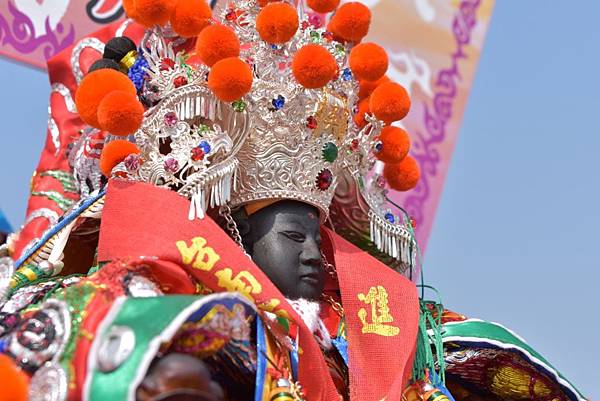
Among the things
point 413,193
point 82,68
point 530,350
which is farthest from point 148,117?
point 413,193

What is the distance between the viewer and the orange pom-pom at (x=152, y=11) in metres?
3.67

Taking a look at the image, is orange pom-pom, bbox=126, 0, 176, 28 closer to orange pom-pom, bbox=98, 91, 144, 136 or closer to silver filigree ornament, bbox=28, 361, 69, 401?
orange pom-pom, bbox=98, 91, 144, 136

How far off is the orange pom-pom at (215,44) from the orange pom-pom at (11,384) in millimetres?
1459

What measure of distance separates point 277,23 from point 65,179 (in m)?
1.24

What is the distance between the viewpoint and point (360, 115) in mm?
4328

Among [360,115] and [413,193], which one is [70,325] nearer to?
[360,115]

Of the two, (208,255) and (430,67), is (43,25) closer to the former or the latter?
(208,255)

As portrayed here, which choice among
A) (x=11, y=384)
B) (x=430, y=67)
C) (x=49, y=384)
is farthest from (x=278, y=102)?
(x=430, y=67)

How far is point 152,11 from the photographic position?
3.68 metres

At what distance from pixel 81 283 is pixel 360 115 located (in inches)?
63.6

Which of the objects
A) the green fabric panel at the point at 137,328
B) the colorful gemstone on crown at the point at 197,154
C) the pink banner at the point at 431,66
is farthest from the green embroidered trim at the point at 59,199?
the pink banner at the point at 431,66

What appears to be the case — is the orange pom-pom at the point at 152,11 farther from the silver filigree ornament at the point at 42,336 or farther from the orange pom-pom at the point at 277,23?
the silver filigree ornament at the point at 42,336

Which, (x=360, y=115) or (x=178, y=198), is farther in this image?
(x=360, y=115)

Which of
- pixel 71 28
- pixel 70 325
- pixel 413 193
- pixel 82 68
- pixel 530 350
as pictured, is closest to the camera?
pixel 70 325
